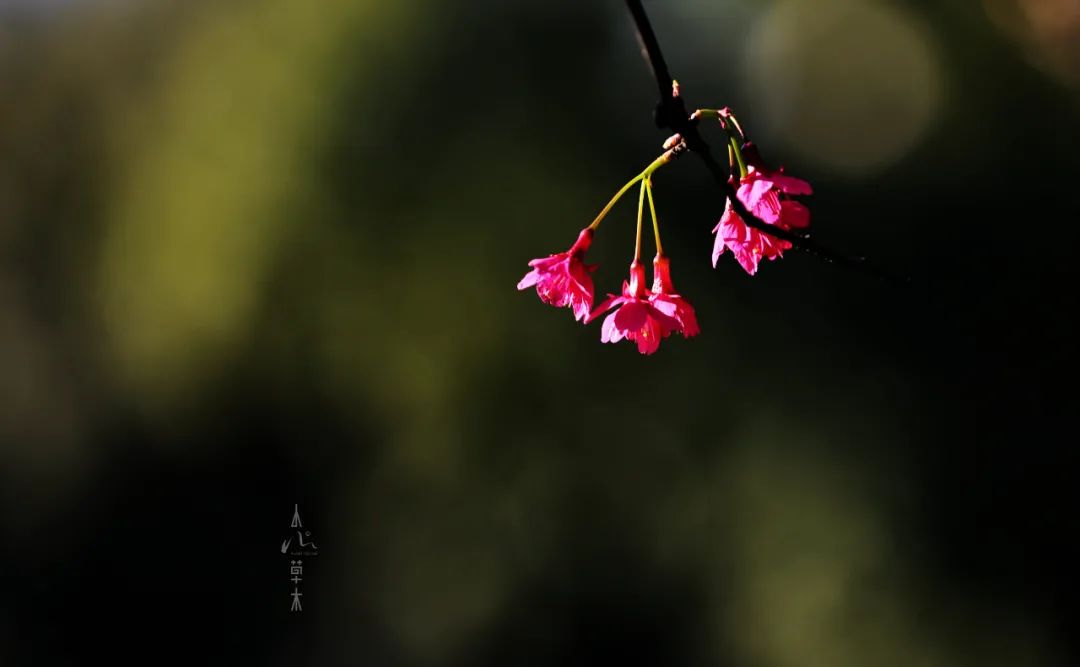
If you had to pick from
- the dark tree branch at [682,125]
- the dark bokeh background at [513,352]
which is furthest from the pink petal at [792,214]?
the dark bokeh background at [513,352]

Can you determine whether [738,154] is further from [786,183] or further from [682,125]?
[682,125]

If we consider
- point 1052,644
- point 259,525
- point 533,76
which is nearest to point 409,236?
point 533,76

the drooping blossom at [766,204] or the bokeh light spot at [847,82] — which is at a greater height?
the bokeh light spot at [847,82]

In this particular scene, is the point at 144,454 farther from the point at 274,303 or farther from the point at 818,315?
the point at 818,315

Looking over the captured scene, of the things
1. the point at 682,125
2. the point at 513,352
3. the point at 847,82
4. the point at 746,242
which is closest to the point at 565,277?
the point at 746,242

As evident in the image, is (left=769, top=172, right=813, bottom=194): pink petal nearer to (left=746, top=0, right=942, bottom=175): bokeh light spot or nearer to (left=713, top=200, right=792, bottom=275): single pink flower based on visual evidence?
(left=713, top=200, right=792, bottom=275): single pink flower

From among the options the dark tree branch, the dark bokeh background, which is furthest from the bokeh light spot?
the dark tree branch

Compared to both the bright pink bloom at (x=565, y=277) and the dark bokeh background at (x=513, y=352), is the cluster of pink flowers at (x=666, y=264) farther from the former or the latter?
the dark bokeh background at (x=513, y=352)
